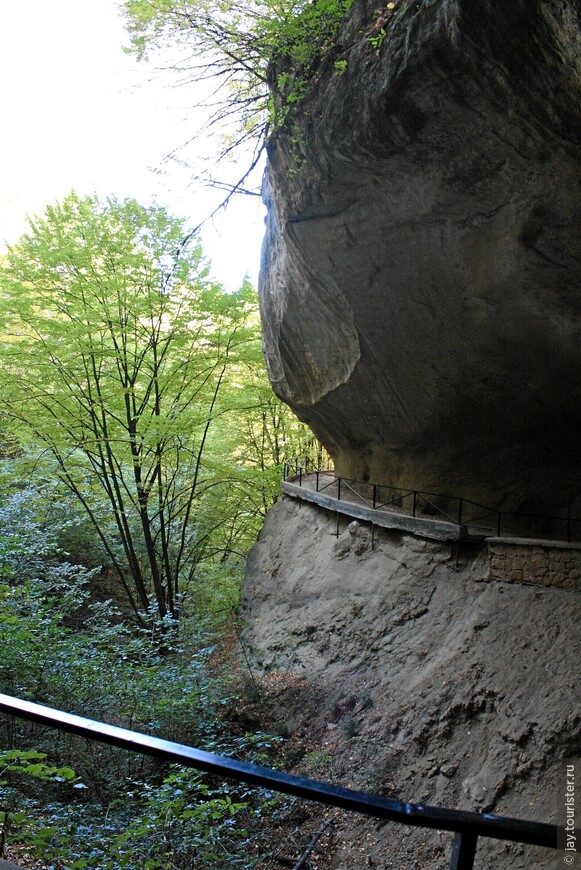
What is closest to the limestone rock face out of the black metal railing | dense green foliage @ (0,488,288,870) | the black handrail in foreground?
the black metal railing

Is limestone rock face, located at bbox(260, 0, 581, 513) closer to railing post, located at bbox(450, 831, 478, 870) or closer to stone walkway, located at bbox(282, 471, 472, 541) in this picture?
stone walkway, located at bbox(282, 471, 472, 541)

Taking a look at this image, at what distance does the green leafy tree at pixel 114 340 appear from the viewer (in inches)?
462

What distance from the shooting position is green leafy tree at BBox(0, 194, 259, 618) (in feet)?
38.5

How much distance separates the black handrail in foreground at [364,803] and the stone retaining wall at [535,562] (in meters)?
6.65

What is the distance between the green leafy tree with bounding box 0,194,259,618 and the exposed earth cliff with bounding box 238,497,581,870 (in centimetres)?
354

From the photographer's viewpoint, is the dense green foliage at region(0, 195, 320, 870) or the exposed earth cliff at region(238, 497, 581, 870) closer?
the exposed earth cliff at region(238, 497, 581, 870)

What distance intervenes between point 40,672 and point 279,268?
7.26 m

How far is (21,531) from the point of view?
10211mm

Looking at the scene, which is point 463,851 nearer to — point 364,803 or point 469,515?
point 364,803

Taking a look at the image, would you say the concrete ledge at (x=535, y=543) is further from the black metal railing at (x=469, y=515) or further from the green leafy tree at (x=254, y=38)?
the green leafy tree at (x=254, y=38)

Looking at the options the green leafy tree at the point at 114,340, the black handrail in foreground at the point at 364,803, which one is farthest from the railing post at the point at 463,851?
the green leafy tree at the point at 114,340

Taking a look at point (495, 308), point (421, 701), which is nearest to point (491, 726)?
point (421, 701)

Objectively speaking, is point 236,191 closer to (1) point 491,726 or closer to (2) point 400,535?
(2) point 400,535

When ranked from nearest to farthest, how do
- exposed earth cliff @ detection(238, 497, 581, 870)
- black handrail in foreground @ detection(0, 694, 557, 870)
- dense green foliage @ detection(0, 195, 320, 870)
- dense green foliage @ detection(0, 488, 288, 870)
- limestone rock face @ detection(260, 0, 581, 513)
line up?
black handrail in foreground @ detection(0, 694, 557, 870) → dense green foliage @ detection(0, 488, 288, 870) → limestone rock face @ detection(260, 0, 581, 513) → exposed earth cliff @ detection(238, 497, 581, 870) → dense green foliage @ detection(0, 195, 320, 870)
